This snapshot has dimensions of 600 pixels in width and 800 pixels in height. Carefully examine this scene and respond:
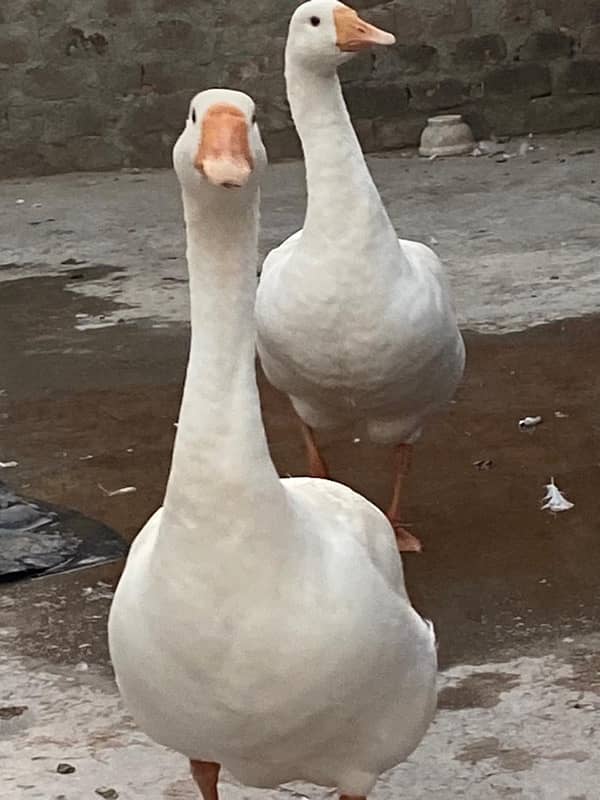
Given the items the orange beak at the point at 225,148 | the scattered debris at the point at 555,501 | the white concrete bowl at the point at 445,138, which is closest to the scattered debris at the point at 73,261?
the white concrete bowl at the point at 445,138

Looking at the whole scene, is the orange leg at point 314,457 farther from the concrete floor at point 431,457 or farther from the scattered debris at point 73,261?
the scattered debris at point 73,261

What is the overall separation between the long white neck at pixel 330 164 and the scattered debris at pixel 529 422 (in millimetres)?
1164

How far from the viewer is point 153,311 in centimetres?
677

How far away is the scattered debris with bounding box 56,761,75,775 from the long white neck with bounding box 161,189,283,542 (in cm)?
106

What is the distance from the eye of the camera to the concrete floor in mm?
3266

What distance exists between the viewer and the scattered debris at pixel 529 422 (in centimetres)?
512

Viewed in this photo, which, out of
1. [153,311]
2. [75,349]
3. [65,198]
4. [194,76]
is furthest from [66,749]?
[194,76]

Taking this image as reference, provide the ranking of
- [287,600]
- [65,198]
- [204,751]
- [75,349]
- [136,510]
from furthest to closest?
[65,198]
[75,349]
[136,510]
[204,751]
[287,600]

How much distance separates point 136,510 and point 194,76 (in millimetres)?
5754

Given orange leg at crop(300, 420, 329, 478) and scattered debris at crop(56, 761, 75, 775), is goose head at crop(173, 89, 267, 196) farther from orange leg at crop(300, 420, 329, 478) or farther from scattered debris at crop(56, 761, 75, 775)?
orange leg at crop(300, 420, 329, 478)

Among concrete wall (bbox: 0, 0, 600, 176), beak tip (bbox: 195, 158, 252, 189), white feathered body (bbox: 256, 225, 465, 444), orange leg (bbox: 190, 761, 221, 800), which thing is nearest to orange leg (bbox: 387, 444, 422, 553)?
white feathered body (bbox: 256, 225, 465, 444)

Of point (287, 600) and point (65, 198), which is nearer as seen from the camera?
point (287, 600)

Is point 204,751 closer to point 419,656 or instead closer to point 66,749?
point 419,656

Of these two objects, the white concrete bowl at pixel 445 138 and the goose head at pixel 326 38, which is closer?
the goose head at pixel 326 38
